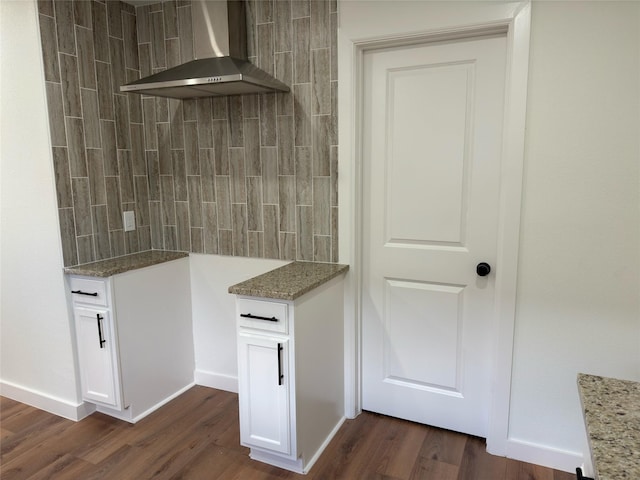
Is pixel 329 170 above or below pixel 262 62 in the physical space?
below

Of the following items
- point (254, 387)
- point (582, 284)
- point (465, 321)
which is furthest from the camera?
point (465, 321)

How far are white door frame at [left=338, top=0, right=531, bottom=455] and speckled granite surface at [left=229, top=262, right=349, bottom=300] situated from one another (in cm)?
18

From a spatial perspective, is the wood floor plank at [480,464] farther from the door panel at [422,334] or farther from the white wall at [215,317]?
the white wall at [215,317]

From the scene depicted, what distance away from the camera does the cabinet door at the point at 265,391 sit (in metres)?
2.00

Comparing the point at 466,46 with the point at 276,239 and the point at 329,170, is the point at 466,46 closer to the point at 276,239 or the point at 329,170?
the point at 329,170

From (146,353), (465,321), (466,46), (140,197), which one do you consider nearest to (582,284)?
(465,321)

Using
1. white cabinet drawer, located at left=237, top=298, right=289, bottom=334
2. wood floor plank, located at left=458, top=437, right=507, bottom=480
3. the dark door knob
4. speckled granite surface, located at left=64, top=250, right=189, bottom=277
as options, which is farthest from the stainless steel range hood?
wood floor plank, located at left=458, top=437, right=507, bottom=480

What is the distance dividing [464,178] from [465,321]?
2.42ft

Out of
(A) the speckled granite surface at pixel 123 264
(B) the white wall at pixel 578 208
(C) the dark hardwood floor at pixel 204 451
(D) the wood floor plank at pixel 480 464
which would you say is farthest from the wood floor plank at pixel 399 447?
(A) the speckled granite surface at pixel 123 264

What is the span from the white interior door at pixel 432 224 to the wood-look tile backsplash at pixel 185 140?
0.26 meters

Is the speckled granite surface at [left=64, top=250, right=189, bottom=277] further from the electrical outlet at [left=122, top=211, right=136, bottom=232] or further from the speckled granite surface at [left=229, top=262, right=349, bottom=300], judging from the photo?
the speckled granite surface at [left=229, top=262, right=349, bottom=300]

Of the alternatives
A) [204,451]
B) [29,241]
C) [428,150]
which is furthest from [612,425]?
[29,241]

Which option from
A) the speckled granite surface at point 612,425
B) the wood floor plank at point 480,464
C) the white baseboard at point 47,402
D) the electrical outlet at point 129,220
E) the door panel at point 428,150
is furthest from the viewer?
the electrical outlet at point 129,220

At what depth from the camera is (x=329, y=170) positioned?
7.88 feet
